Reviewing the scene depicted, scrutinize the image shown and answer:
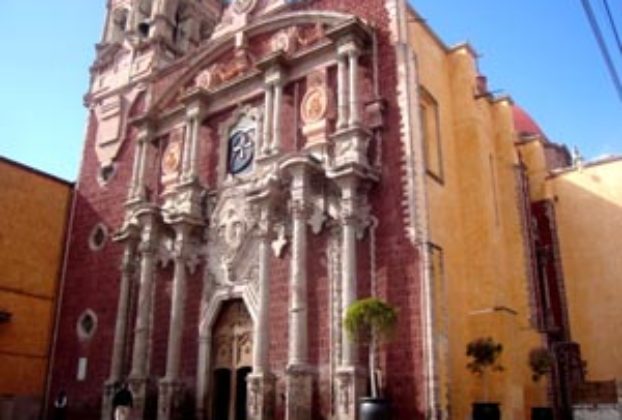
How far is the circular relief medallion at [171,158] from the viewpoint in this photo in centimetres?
1943

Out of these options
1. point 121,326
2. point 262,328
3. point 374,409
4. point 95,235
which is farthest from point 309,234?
point 95,235

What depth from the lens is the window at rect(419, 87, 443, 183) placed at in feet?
48.6

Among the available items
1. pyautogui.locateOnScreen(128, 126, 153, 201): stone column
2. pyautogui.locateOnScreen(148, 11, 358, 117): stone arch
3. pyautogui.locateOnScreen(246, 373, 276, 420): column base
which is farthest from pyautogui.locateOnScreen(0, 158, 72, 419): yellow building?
pyautogui.locateOnScreen(246, 373, 276, 420): column base

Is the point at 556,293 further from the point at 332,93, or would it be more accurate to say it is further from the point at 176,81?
the point at 176,81

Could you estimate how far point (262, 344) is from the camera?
14.3m

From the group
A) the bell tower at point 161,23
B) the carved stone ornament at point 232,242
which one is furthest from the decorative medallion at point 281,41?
the bell tower at point 161,23

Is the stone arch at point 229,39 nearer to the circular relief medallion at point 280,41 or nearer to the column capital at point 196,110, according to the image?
the circular relief medallion at point 280,41

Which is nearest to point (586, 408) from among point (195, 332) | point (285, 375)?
point (285, 375)

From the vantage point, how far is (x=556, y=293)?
18406 mm

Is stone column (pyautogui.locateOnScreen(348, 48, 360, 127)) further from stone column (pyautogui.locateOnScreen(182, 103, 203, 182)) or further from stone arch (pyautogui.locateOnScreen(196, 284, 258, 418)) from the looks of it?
stone column (pyautogui.locateOnScreen(182, 103, 203, 182))

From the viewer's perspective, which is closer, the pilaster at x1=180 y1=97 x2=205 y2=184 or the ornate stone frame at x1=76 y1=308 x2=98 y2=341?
the pilaster at x1=180 y1=97 x2=205 y2=184

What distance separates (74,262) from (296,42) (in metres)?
10.1

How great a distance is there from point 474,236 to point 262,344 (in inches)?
215

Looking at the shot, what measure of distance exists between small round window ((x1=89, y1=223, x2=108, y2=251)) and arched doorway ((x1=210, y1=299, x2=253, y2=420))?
242 inches
